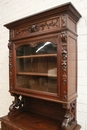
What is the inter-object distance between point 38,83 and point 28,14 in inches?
39.5

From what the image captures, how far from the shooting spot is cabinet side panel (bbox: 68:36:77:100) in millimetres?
1064

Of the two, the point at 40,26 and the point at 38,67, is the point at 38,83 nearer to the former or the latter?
the point at 38,67

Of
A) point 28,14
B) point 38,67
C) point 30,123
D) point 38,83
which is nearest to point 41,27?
point 38,67

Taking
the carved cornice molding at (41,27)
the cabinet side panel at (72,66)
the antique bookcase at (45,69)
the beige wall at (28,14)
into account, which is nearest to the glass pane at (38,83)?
the antique bookcase at (45,69)

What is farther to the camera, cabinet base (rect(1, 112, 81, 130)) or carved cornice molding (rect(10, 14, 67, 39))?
cabinet base (rect(1, 112, 81, 130))

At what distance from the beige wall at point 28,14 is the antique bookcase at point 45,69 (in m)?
0.07

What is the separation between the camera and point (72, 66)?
1.14 metres

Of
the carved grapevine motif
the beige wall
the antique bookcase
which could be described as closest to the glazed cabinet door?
the antique bookcase

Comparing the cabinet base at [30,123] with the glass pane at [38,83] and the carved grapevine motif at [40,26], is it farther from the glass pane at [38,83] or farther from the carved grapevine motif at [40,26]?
the carved grapevine motif at [40,26]

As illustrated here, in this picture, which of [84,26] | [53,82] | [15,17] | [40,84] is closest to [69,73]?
[53,82]

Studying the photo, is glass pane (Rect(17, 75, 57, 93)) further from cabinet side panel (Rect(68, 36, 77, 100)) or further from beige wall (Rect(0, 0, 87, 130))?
beige wall (Rect(0, 0, 87, 130))

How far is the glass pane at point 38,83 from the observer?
3.74 feet

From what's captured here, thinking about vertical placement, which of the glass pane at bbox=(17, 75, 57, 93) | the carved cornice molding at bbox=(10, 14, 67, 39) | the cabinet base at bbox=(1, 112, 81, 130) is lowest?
the cabinet base at bbox=(1, 112, 81, 130)

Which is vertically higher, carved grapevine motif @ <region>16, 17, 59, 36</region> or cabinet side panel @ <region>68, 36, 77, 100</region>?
carved grapevine motif @ <region>16, 17, 59, 36</region>
